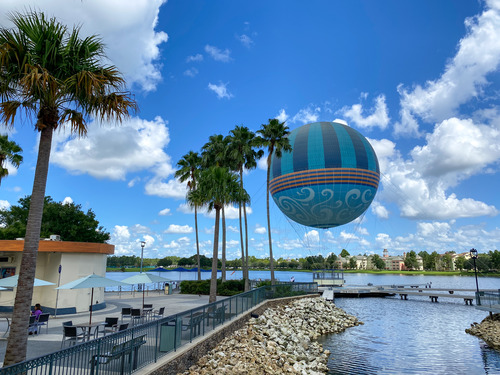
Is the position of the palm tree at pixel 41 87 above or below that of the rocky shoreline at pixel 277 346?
above

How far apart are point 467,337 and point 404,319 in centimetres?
819

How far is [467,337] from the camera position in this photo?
24.8 metres

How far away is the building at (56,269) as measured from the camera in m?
21.6

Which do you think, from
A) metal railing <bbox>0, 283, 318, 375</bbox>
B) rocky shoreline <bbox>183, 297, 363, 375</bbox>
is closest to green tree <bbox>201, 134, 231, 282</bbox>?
rocky shoreline <bbox>183, 297, 363, 375</bbox>

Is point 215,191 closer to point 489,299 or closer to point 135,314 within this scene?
point 135,314

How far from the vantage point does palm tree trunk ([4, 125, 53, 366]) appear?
26.9ft

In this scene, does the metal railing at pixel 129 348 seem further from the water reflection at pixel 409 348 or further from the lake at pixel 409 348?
the water reflection at pixel 409 348

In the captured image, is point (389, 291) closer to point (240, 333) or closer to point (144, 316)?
point (240, 333)

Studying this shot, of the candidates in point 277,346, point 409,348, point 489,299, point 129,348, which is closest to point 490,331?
point 489,299

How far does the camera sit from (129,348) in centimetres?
A: 946

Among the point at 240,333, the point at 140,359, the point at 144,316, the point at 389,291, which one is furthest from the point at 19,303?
the point at 389,291

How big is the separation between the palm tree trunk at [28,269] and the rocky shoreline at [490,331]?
25.4m

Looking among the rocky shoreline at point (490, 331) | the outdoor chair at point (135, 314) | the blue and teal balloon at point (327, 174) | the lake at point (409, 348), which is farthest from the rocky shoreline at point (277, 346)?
the blue and teal balloon at point (327, 174)

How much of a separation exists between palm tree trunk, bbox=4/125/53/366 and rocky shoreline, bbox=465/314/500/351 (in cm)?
2541
